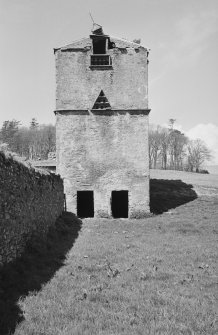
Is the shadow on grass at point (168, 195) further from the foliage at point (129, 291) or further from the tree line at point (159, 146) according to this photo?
the tree line at point (159, 146)

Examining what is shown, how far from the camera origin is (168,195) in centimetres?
2858

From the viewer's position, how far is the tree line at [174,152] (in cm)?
8275

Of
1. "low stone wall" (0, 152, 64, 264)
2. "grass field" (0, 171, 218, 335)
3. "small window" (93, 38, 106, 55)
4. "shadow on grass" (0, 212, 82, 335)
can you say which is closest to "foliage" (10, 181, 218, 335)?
"grass field" (0, 171, 218, 335)

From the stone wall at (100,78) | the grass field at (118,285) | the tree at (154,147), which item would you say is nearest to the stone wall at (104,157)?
the stone wall at (100,78)

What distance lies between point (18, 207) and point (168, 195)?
67.1 ft

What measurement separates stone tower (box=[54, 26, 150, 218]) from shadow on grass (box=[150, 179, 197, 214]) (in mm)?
2633

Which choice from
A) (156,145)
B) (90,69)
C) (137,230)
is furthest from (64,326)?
(156,145)

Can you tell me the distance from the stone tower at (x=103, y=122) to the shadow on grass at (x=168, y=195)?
263 cm

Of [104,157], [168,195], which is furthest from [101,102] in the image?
[168,195]

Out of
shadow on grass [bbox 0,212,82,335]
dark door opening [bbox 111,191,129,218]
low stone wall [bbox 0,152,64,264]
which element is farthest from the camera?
dark door opening [bbox 111,191,129,218]

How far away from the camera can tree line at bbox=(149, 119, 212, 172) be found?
82750 millimetres

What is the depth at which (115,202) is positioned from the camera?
26578 mm

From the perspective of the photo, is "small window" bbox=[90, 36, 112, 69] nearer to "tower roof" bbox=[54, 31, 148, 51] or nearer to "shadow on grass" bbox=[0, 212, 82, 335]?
"tower roof" bbox=[54, 31, 148, 51]

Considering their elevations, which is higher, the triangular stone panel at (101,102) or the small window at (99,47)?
the small window at (99,47)
